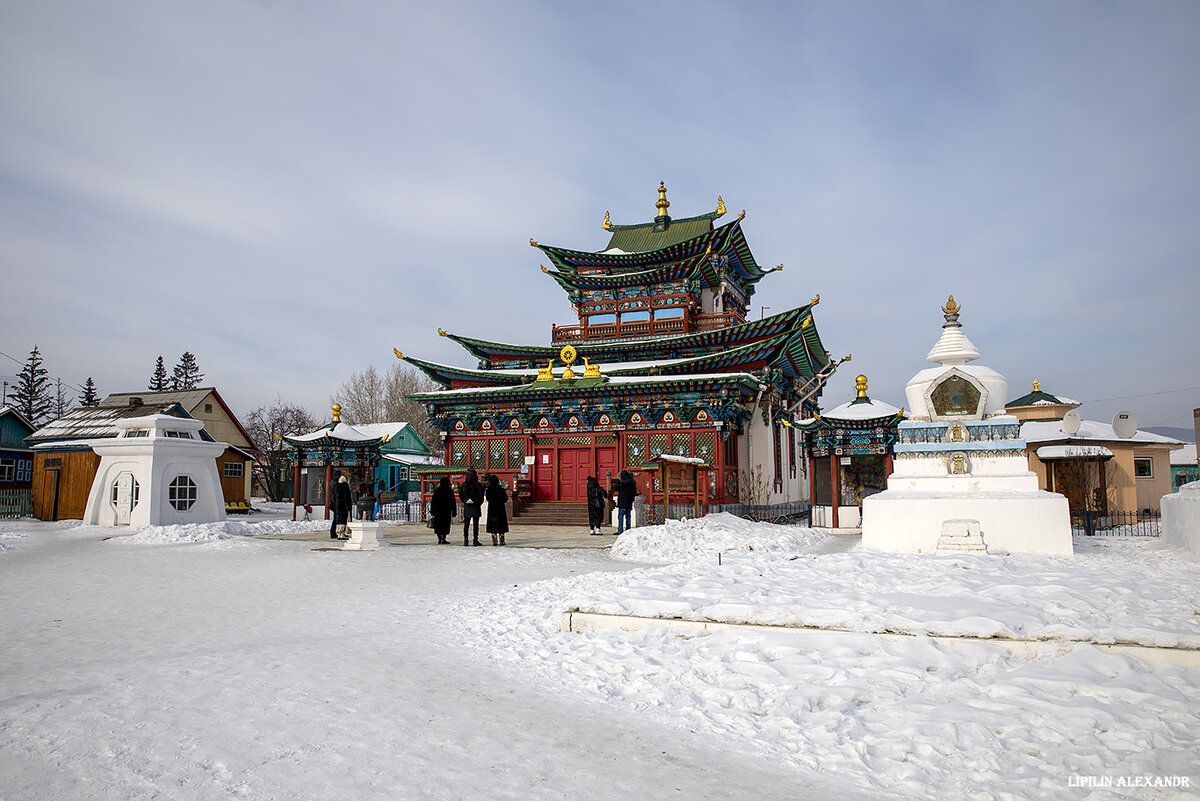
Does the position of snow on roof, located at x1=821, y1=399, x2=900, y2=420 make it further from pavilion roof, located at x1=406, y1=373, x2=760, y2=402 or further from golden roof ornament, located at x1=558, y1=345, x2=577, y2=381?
golden roof ornament, located at x1=558, y1=345, x2=577, y2=381

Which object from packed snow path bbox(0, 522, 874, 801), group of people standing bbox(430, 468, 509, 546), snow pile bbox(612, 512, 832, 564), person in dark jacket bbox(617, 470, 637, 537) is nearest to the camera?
packed snow path bbox(0, 522, 874, 801)

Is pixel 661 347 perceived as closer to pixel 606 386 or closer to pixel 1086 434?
pixel 606 386

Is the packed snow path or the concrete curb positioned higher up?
the concrete curb

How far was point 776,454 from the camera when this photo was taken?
2766cm

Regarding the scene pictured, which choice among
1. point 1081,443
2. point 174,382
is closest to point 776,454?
point 1081,443

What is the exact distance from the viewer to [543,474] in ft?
85.0

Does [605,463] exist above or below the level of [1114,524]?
above

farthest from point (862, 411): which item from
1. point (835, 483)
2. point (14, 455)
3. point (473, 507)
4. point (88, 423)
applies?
point (14, 455)

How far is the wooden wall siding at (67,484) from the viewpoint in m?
27.4

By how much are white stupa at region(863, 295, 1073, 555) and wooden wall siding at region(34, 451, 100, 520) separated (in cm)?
2865

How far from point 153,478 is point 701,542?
1565cm

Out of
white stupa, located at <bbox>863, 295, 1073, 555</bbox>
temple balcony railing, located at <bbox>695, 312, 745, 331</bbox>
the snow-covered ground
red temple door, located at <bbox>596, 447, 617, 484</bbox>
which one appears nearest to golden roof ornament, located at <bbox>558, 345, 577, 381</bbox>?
red temple door, located at <bbox>596, 447, 617, 484</bbox>

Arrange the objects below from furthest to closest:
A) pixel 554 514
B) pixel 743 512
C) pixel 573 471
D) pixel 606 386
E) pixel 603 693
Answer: pixel 573 471 < pixel 606 386 < pixel 743 512 < pixel 554 514 < pixel 603 693

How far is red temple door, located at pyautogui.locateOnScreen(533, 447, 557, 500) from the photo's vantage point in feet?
84.1
